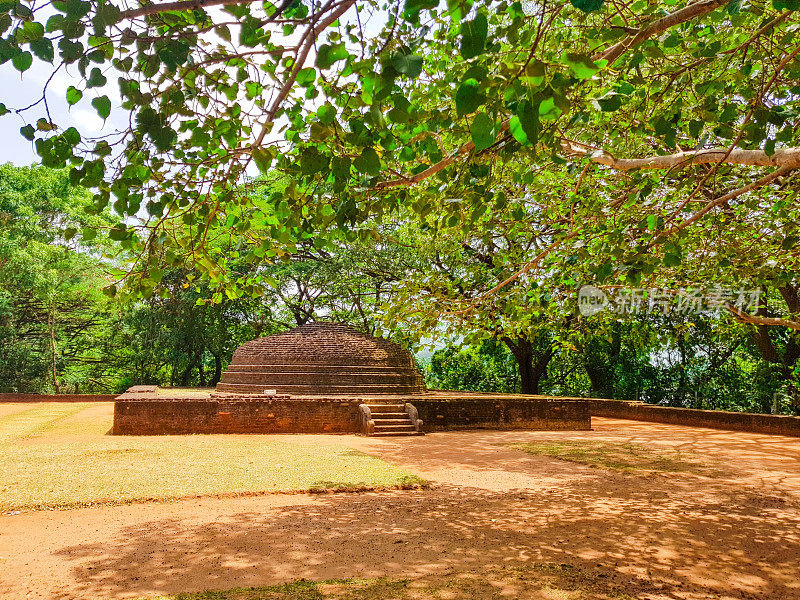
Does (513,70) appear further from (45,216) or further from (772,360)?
(45,216)

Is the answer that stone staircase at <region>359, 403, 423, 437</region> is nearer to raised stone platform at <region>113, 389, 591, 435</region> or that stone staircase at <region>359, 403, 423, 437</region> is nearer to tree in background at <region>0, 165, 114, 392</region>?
raised stone platform at <region>113, 389, 591, 435</region>

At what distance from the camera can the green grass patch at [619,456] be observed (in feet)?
27.7

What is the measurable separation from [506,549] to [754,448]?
9157 mm

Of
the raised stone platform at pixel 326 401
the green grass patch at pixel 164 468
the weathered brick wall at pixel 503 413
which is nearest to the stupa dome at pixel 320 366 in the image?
the raised stone platform at pixel 326 401

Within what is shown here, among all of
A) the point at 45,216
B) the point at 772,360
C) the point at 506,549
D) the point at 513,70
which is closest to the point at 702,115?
the point at 513,70

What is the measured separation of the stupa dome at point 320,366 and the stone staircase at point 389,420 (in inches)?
89.1

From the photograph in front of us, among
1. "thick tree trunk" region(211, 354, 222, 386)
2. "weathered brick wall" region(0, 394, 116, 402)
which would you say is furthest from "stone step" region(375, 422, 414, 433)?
"thick tree trunk" region(211, 354, 222, 386)

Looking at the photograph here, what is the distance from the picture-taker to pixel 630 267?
16.3ft

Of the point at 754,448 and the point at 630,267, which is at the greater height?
the point at 630,267

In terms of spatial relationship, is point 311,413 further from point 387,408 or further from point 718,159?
point 718,159

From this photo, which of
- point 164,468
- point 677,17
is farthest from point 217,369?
point 677,17

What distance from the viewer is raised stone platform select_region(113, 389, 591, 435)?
11492 mm

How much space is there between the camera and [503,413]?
45.3 feet

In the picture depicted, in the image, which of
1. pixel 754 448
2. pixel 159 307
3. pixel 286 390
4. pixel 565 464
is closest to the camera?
pixel 565 464
